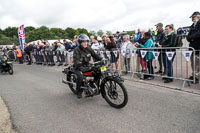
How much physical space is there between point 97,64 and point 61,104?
163 centimetres

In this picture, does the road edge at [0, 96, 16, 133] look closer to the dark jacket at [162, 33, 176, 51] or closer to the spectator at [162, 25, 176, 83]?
the spectator at [162, 25, 176, 83]

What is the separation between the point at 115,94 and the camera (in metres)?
4.08

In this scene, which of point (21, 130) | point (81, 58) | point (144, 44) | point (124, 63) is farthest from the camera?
point (124, 63)

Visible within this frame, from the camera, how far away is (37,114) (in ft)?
13.4

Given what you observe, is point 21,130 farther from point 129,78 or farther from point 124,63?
point 124,63

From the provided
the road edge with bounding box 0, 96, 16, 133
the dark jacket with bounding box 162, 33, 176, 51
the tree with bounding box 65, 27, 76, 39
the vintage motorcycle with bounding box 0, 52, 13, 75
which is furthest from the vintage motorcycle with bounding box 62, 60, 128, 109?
the tree with bounding box 65, 27, 76, 39

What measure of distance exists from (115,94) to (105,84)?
1.24 feet

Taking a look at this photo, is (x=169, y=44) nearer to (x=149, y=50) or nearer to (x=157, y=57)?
(x=157, y=57)

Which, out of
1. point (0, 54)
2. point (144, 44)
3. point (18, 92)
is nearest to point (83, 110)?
point (18, 92)

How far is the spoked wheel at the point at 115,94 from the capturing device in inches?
150

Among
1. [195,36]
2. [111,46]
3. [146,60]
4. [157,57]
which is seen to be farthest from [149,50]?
[111,46]

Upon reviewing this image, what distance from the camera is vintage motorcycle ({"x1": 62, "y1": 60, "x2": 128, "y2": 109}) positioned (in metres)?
3.88

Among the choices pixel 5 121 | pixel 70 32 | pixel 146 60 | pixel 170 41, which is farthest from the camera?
pixel 70 32

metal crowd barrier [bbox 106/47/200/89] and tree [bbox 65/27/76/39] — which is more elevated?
tree [bbox 65/27/76/39]
